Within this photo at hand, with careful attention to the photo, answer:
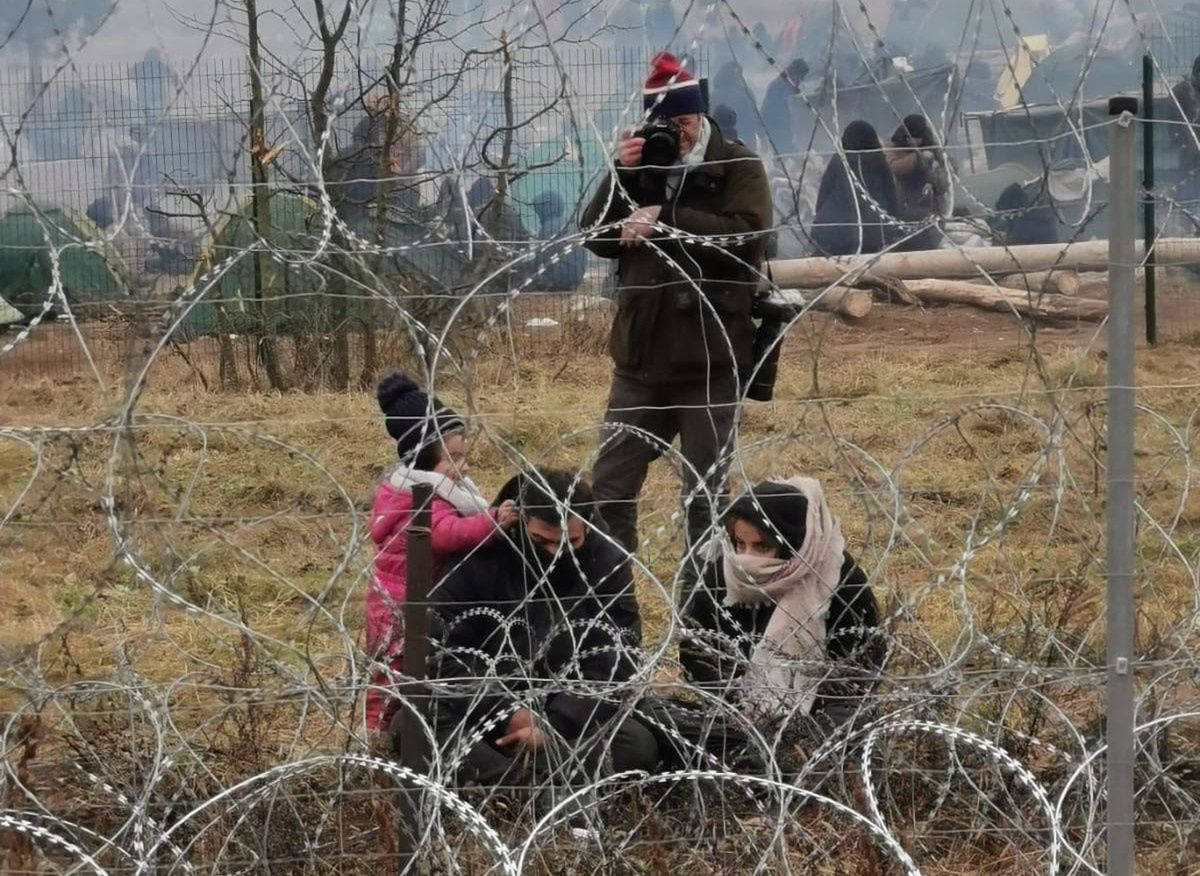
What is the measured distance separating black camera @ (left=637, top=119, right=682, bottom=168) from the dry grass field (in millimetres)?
591

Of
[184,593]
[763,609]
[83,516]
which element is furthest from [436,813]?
[83,516]

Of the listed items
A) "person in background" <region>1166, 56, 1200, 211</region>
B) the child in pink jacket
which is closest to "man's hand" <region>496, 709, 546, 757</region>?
the child in pink jacket

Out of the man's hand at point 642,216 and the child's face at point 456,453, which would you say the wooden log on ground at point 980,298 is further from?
the child's face at point 456,453

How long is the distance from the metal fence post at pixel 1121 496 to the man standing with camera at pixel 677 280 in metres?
1.44

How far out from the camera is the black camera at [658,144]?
4289 millimetres

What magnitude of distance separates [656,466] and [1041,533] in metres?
1.39

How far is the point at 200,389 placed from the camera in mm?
9461

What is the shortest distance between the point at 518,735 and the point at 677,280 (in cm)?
133

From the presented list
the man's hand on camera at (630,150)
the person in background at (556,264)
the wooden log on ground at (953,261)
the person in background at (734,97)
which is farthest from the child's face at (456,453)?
the person in background at (734,97)

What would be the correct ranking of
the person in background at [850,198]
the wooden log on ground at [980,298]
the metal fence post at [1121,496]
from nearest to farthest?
1. the metal fence post at [1121,496]
2. the person in background at [850,198]
3. the wooden log on ground at [980,298]

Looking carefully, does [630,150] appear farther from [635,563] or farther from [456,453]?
[635,563]

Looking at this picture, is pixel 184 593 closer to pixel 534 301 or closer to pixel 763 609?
pixel 763 609

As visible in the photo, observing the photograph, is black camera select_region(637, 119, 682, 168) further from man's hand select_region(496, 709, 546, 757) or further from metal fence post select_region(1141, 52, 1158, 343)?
metal fence post select_region(1141, 52, 1158, 343)

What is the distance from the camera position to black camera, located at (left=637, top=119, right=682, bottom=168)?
4.29m
